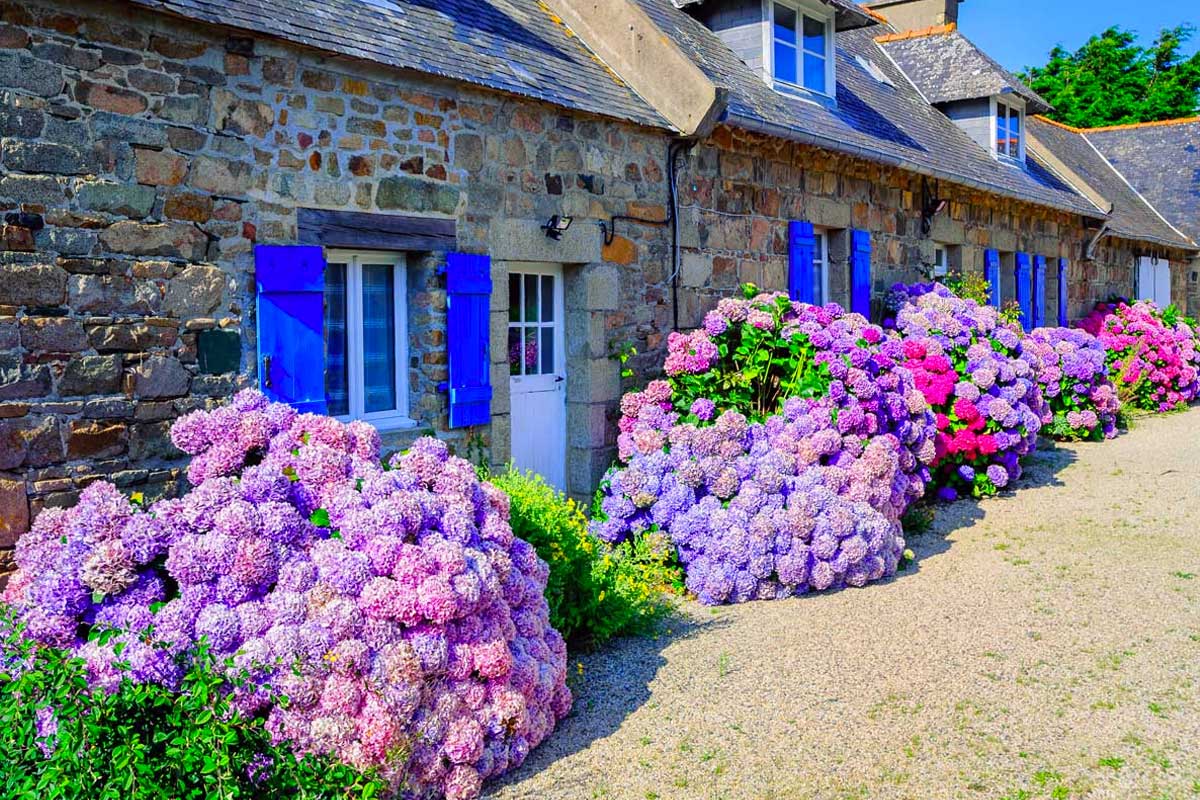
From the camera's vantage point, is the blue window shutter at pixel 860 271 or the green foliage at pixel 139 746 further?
the blue window shutter at pixel 860 271

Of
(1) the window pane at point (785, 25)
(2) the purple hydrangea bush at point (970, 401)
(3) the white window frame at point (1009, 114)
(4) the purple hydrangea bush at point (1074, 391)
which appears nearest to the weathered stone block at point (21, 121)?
(2) the purple hydrangea bush at point (970, 401)

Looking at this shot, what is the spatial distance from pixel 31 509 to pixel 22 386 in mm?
548

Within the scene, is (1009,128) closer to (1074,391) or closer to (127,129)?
(1074,391)

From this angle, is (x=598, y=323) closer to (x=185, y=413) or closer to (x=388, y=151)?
(x=388, y=151)

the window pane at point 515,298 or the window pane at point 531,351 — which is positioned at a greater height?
the window pane at point 515,298

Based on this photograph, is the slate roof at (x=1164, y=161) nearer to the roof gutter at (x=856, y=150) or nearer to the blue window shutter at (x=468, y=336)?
the roof gutter at (x=856, y=150)

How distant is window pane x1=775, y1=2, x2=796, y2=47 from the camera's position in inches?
432

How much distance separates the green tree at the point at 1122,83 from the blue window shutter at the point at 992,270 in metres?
20.7

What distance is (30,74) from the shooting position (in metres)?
4.79

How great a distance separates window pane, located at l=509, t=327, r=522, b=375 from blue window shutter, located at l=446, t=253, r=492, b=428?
2.18 feet

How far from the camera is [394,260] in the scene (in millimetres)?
6742

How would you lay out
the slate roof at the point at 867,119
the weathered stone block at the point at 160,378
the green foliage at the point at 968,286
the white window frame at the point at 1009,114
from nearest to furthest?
1. the weathered stone block at the point at 160,378
2. the slate roof at the point at 867,119
3. the green foliage at the point at 968,286
4. the white window frame at the point at 1009,114

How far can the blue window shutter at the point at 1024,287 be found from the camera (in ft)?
51.1

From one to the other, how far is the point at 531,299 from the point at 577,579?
296 cm
